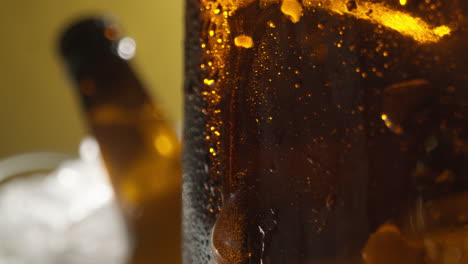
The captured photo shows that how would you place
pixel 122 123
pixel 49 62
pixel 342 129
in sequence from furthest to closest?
pixel 49 62 < pixel 122 123 < pixel 342 129

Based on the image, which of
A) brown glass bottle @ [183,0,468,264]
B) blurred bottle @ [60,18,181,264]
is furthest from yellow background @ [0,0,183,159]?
brown glass bottle @ [183,0,468,264]

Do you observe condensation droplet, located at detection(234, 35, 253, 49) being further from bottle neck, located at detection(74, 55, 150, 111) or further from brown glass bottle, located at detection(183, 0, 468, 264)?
bottle neck, located at detection(74, 55, 150, 111)

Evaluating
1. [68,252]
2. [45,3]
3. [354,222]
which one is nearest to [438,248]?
[354,222]

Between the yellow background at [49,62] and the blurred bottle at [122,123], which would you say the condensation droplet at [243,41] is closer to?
the blurred bottle at [122,123]

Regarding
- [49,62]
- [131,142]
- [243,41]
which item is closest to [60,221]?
[131,142]

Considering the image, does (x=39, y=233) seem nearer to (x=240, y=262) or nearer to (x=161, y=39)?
(x=240, y=262)

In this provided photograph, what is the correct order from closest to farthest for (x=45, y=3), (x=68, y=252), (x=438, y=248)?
(x=438, y=248) → (x=68, y=252) → (x=45, y=3)

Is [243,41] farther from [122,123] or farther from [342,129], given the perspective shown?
[122,123]
